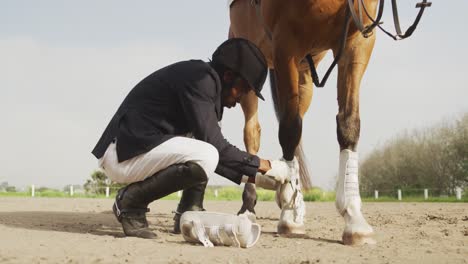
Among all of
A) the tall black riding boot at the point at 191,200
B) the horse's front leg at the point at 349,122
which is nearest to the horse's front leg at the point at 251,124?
the tall black riding boot at the point at 191,200

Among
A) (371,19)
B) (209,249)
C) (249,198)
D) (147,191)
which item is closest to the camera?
(209,249)

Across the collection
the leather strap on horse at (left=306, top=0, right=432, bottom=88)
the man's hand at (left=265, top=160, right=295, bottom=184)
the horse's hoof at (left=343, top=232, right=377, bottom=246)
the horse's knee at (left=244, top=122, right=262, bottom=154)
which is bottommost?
the horse's hoof at (left=343, top=232, right=377, bottom=246)

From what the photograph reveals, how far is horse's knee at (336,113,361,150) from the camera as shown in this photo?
14.5ft

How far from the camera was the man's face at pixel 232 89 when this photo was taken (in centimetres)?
404

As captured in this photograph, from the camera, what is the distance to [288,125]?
4.84m

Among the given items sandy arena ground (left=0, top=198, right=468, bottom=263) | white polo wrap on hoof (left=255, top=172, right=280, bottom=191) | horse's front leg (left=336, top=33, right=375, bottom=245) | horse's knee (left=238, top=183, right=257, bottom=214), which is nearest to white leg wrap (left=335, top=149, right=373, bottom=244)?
horse's front leg (left=336, top=33, right=375, bottom=245)

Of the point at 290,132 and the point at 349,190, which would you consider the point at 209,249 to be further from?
the point at 290,132

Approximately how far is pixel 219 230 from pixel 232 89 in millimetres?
1006

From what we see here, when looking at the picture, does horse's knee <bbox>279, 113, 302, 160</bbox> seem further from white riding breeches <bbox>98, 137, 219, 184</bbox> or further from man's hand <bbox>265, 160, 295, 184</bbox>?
white riding breeches <bbox>98, 137, 219, 184</bbox>

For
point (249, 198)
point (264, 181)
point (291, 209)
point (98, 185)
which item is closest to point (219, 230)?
point (264, 181)

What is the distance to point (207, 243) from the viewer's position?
375cm

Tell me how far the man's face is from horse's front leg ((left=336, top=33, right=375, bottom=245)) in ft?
2.81

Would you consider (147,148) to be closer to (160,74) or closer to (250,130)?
(160,74)

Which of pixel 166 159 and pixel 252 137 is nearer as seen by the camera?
pixel 166 159
